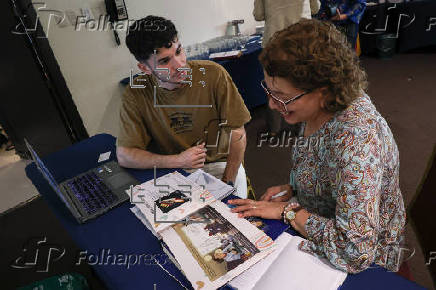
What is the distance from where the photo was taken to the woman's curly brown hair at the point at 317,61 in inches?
32.7

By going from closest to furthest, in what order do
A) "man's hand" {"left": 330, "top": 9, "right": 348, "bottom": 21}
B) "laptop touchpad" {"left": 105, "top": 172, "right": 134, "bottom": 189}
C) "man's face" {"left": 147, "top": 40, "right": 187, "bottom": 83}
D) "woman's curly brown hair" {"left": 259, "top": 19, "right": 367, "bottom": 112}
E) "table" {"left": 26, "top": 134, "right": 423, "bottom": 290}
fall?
"table" {"left": 26, "top": 134, "right": 423, "bottom": 290}, "woman's curly brown hair" {"left": 259, "top": 19, "right": 367, "bottom": 112}, "laptop touchpad" {"left": 105, "top": 172, "right": 134, "bottom": 189}, "man's face" {"left": 147, "top": 40, "right": 187, "bottom": 83}, "man's hand" {"left": 330, "top": 9, "right": 348, "bottom": 21}

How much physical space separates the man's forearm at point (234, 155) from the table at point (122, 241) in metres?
0.39

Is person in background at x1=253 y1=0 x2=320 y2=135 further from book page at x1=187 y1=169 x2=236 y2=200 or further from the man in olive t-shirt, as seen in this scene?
book page at x1=187 y1=169 x2=236 y2=200

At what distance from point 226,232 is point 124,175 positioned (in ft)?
2.10

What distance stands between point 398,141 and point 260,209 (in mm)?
2307

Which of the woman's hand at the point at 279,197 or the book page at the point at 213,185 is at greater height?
the book page at the point at 213,185

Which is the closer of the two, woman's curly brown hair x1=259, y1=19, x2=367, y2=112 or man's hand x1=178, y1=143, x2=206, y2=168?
woman's curly brown hair x1=259, y1=19, x2=367, y2=112

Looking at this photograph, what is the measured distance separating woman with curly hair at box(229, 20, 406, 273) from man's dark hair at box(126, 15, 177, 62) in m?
0.61

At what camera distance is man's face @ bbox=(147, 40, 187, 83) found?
1.34 metres

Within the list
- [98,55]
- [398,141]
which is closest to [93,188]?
[98,55]

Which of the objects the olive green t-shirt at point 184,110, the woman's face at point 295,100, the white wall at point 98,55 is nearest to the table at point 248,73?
the white wall at point 98,55

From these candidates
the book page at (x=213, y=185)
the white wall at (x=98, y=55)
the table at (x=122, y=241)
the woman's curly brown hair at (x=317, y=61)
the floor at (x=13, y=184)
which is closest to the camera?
the table at (x=122, y=241)

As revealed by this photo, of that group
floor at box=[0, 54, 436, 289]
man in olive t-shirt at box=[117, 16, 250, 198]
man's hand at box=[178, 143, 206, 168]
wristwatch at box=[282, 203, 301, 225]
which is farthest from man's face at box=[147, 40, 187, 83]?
floor at box=[0, 54, 436, 289]

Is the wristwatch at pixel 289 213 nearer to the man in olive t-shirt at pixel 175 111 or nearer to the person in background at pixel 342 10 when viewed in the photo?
the man in olive t-shirt at pixel 175 111
